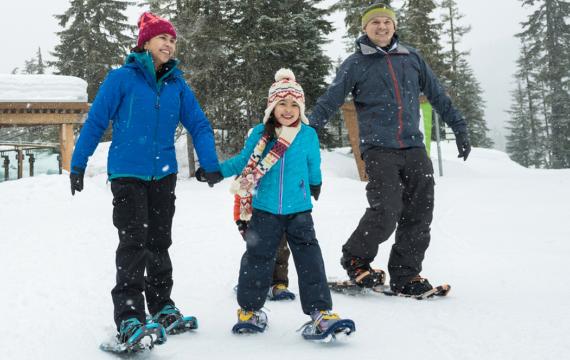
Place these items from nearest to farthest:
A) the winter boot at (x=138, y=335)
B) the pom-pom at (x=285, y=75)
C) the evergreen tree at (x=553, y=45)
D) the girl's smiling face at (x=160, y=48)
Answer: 1. the winter boot at (x=138, y=335)
2. the girl's smiling face at (x=160, y=48)
3. the pom-pom at (x=285, y=75)
4. the evergreen tree at (x=553, y=45)

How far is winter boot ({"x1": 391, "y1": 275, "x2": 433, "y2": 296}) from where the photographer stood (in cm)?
366

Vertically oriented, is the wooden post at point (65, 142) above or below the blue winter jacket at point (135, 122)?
above

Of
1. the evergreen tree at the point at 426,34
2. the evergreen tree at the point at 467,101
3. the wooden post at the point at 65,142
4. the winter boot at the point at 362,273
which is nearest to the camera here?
the winter boot at the point at 362,273

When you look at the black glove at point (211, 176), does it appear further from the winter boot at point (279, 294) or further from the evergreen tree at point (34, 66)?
the evergreen tree at point (34, 66)

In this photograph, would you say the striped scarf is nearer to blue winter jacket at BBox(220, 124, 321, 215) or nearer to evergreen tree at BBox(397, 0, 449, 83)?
blue winter jacket at BBox(220, 124, 321, 215)

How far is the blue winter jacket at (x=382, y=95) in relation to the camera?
380 cm

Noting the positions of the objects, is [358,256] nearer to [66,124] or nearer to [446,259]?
[446,259]

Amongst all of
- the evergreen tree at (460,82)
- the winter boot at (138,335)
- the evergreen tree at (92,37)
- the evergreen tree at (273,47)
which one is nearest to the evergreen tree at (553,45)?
the evergreen tree at (460,82)

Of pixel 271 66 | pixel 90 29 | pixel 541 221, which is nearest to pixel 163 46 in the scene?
pixel 541 221

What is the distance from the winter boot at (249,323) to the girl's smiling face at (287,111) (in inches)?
48.7

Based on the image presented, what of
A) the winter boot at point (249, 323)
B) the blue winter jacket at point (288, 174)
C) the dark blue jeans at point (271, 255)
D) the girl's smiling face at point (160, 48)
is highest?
the girl's smiling face at point (160, 48)

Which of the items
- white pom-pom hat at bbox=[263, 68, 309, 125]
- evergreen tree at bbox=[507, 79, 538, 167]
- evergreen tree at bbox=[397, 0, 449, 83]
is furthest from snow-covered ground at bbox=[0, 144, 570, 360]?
evergreen tree at bbox=[507, 79, 538, 167]

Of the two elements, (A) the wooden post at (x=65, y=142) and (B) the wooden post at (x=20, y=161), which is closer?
(B) the wooden post at (x=20, y=161)

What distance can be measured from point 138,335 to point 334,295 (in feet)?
5.67
